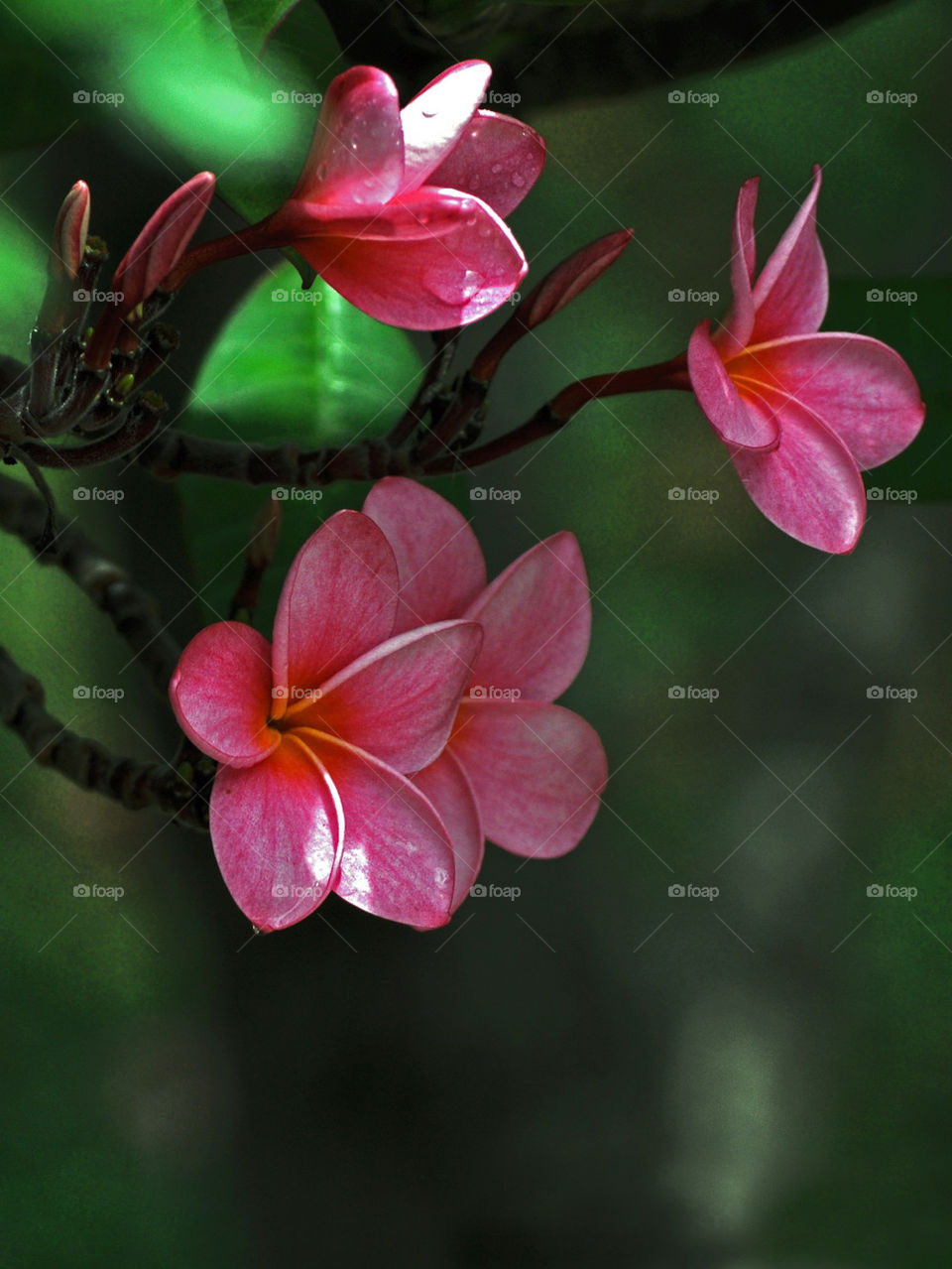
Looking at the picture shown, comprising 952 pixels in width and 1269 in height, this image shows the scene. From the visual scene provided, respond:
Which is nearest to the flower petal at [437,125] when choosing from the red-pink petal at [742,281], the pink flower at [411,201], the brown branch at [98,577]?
the pink flower at [411,201]

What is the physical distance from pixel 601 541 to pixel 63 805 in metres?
0.29

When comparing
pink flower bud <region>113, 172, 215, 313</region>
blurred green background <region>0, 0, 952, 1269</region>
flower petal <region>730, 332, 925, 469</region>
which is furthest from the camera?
blurred green background <region>0, 0, 952, 1269</region>

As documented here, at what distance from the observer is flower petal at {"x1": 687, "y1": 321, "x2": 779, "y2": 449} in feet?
1.06

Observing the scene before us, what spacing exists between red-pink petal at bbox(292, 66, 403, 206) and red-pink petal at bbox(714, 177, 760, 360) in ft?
0.39

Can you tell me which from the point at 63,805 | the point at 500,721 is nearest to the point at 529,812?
the point at 500,721

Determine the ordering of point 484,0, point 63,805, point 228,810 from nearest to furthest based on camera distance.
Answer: point 228,810, point 484,0, point 63,805

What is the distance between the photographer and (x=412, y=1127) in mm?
591

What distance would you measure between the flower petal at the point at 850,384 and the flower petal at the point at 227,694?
18 centimetres

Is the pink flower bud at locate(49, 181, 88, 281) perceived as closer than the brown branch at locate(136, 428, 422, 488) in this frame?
Yes

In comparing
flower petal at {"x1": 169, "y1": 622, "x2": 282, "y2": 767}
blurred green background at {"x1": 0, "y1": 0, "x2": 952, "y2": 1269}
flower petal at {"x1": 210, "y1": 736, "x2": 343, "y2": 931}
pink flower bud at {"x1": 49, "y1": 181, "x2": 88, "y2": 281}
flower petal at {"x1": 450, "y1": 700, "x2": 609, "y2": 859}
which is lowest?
blurred green background at {"x1": 0, "y1": 0, "x2": 952, "y2": 1269}

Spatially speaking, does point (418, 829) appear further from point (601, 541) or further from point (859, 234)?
point (859, 234)

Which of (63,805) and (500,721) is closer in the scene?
(500,721)

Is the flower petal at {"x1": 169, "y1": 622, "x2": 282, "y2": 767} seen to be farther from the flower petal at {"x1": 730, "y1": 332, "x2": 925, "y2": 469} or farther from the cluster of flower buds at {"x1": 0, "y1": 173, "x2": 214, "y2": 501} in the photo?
the flower petal at {"x1": 730, "y1": 332, "x2": 925, "y2": 469}

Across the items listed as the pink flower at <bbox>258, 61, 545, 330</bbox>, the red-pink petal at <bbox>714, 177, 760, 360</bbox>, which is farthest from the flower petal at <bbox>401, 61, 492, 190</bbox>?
the red-pink petal at <bbox>714, 177, 760, 360</bbox>
